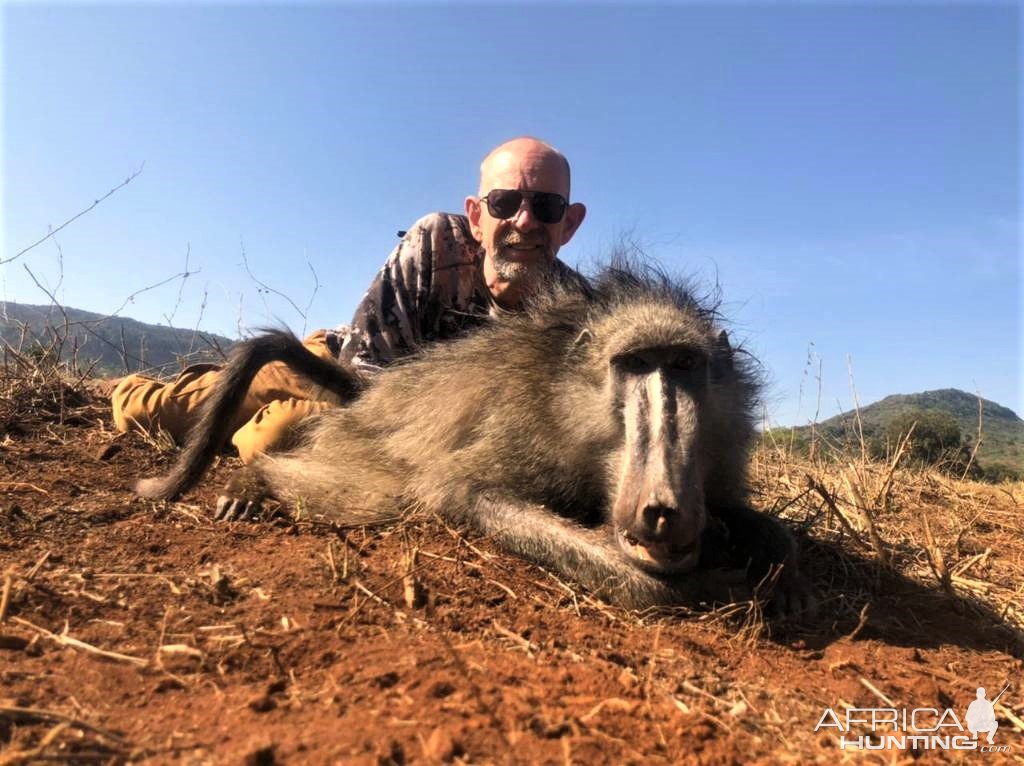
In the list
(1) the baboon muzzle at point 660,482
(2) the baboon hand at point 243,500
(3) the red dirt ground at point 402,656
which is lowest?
(3) the red dirt ground at point 402,656

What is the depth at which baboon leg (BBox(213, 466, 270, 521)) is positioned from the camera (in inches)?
119

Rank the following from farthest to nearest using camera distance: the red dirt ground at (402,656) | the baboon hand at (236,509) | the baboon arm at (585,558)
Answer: the baboon hand at (236,509) → the baboon arm at (585,558) → the red dirt ground at (402,656)

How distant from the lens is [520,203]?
4.20 m

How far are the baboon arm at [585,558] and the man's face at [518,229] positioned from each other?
168 cm

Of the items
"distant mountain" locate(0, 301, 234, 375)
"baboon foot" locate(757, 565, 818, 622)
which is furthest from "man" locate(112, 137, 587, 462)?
"baboon foot" locate(757, 565, 818, 622)

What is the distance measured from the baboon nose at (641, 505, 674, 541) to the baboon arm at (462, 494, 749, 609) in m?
0.23

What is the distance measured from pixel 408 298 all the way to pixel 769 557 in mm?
2582

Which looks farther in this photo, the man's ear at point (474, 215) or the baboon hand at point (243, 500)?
the man's ear at point (474, 215)

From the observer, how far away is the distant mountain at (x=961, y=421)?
6328 millimetres

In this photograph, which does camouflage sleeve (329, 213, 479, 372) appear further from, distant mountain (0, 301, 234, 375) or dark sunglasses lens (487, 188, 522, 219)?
distant mountain (0, 301, 234, 375)

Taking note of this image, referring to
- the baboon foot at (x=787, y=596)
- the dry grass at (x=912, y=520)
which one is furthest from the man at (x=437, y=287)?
the baboon foot at (x=787, y=596)

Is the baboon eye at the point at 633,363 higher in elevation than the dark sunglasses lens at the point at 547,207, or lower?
lower

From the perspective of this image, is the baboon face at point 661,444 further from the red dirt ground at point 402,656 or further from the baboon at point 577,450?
the red dirt ground at point 402,656

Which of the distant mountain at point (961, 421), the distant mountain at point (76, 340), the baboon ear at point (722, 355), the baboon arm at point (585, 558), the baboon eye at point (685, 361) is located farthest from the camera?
the distant mountain at point (961, 421)
